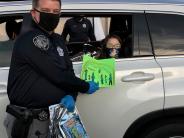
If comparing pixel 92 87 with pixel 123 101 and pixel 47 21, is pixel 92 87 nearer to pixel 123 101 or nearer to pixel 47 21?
pixel 123 101

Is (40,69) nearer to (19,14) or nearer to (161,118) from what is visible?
(19,14)

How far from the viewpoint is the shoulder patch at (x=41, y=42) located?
351cm

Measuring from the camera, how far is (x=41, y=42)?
11.5 feet

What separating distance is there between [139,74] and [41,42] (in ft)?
3.25

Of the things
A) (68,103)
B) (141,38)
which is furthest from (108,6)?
(68,103)

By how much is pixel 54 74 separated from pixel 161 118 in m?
1.15

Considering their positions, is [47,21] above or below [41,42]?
above

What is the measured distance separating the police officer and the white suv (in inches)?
19.8

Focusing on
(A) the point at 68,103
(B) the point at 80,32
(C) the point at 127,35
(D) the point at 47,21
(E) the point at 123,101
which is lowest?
(E) the point at 123,101

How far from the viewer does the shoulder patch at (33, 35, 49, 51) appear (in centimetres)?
351

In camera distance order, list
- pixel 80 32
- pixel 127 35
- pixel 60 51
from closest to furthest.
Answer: pixel 60 51, pixel 127 35, pixel 80 32

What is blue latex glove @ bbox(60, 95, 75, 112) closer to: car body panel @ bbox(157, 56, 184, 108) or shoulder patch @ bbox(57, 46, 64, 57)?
shoulder patch @ bbox(57, 46, 64, 57)

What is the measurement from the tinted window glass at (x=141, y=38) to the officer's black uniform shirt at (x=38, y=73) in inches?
32.3

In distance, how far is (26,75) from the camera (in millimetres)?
3564
